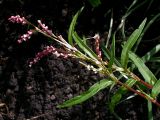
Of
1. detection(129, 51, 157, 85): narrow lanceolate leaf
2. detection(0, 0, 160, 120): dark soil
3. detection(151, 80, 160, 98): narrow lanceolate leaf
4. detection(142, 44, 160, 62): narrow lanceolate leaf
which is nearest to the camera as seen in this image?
detection(151, 80, 160, 98): narrow lanceolate leaf

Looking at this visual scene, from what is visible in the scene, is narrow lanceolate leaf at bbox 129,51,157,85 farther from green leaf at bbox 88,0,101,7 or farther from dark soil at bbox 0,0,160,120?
green leaf at bbox 88,0,101,7

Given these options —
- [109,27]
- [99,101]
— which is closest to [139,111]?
[99,101]

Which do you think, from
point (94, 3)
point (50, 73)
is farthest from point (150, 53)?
point (50, 73)

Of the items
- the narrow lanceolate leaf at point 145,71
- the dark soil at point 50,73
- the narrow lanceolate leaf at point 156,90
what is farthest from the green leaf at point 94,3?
the narrow lanceolate leaf at point 156,90

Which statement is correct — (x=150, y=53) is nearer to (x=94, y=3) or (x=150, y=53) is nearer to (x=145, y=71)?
(x=145, y=71)

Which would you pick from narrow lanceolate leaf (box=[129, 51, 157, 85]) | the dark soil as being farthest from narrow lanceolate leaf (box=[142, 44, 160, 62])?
narrow lanceolate leaf (box=[129, 51, 157, 85])

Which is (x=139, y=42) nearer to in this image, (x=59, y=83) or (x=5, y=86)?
(x=59, y=83)

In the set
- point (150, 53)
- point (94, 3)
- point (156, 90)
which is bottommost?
point (156, 90)

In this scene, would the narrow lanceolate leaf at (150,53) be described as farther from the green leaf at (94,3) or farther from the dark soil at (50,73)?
the green leaf at (94,3)

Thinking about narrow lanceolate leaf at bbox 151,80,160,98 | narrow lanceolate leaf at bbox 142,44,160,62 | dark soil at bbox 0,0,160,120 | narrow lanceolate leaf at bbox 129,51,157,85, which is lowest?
narrow lanceolate leaf at bbox 151,80,160,98
